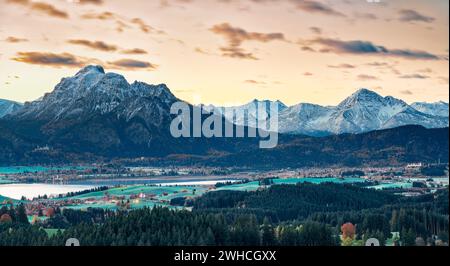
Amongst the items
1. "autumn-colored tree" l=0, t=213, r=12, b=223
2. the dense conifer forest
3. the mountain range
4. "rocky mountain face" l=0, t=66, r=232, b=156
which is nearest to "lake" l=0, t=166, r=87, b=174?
the mountain range

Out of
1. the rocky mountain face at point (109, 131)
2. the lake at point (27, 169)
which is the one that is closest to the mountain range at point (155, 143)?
the rocky mountain face at point (109, 131)

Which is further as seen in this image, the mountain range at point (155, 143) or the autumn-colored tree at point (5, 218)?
the mountain range at point (155, 143)

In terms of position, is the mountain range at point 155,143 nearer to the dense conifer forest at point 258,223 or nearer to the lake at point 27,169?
the lake at point 27,169

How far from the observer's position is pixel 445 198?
205 ft

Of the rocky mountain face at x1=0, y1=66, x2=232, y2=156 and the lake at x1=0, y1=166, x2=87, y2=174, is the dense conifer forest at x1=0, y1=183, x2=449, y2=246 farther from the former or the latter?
the rocky mountain face at x1=0, y1=66, x2=232, y2=156

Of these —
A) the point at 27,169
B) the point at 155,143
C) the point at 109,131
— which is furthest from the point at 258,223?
the point at 109,131

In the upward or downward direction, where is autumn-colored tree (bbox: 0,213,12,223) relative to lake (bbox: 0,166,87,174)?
downward

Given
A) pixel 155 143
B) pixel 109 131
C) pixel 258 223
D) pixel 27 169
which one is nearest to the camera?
pixel 258 223

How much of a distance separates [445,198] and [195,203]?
2525cm

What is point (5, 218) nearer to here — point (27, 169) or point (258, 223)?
point (258, 223)

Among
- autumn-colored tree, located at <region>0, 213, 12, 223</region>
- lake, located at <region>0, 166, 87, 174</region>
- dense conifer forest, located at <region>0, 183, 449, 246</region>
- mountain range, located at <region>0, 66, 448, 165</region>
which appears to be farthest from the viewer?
mountain range, located at <region>0, 66, 448, 165</region>

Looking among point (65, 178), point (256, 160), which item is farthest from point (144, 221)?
point (256, 160)

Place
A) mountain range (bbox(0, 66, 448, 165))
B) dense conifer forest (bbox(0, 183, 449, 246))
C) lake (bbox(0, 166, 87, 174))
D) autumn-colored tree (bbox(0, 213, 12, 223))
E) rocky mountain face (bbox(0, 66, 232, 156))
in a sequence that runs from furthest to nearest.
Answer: rocky mountain face (bbox(0, 66, 232, 156)) → mountain range (bbox(0, 66, 448, 165)) → lake (bbox(0, 166, 87, 174)) → autumn-colored tree (bbox(0, 213, 12, 223)) → dense conifer forest (bbox(0, 183, 449, 246))
